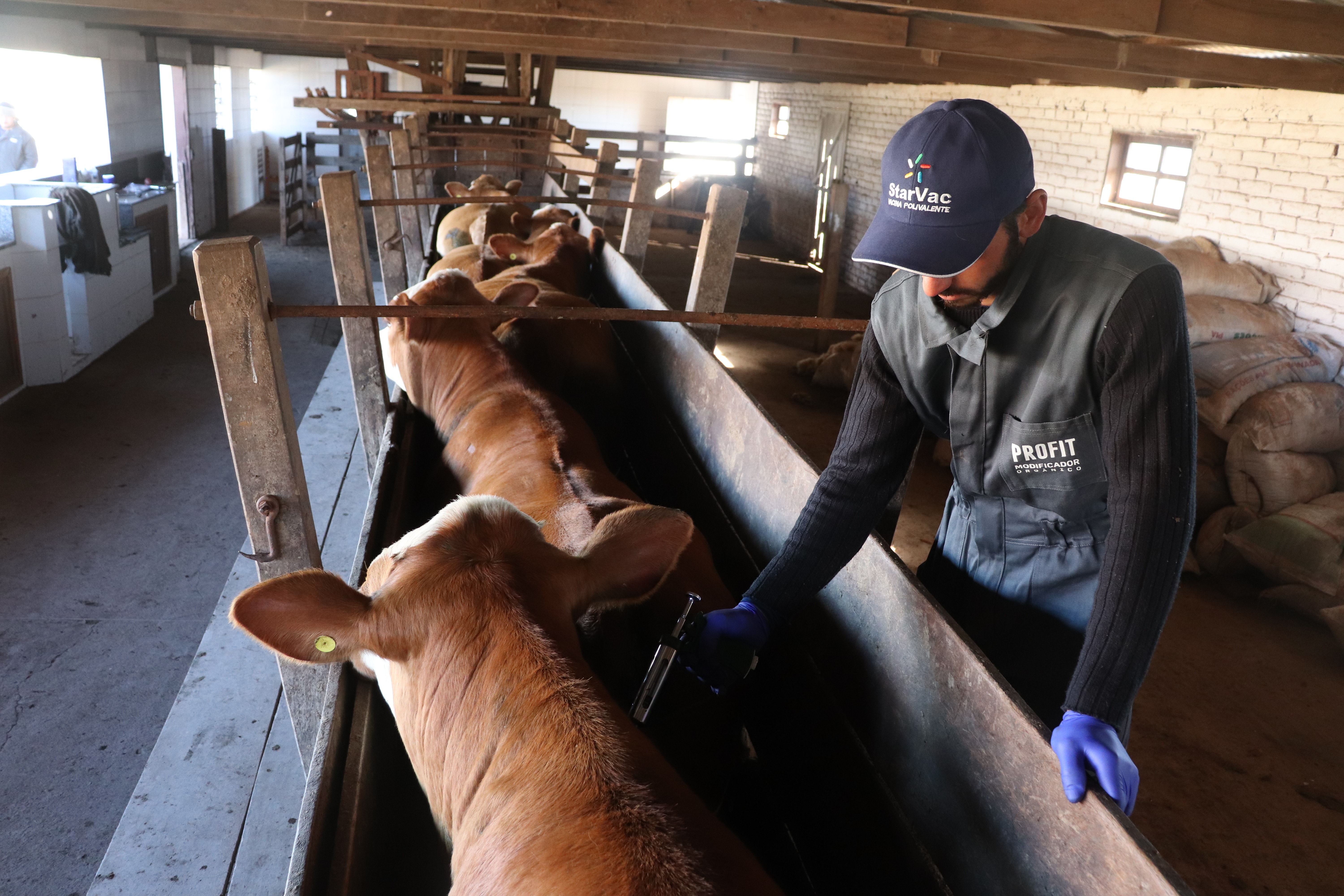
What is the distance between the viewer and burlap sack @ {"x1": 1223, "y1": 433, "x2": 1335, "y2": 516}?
5.63 m

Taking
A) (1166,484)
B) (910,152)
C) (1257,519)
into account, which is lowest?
(1257,519)

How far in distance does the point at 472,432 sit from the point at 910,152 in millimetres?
1885

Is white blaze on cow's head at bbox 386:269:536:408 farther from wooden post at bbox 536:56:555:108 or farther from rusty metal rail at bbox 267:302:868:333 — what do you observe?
wooden post at bbox 536:56:555:108

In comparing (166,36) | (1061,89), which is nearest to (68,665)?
(1061,89)

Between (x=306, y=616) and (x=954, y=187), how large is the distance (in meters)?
1.28

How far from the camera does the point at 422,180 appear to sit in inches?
364

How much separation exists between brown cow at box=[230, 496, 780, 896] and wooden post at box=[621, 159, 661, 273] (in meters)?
4.38

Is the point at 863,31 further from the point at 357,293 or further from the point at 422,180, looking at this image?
the point at 422,180

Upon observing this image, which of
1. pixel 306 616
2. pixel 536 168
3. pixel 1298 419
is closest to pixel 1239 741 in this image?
pixel 1298 419

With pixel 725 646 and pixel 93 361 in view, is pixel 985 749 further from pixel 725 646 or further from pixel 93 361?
pixel 93 361

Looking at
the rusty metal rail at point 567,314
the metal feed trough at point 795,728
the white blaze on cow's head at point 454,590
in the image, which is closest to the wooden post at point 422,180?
the rusty metal rail at point 567,314

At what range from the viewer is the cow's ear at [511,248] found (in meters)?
5.73

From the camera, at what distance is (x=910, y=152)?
1.62 m

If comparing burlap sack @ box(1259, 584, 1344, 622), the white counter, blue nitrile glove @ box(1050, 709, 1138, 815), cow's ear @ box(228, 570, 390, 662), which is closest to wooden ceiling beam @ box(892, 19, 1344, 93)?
burlap sack @ box(1259, 584, 1344, 622)
